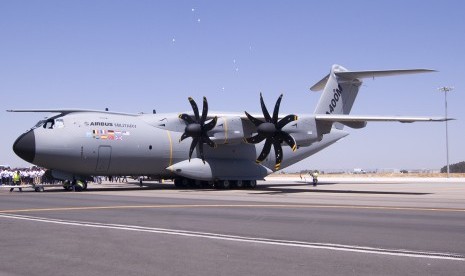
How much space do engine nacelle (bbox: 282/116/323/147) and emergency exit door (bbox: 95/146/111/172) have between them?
32.5ft

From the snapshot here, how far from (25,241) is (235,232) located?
165 inches

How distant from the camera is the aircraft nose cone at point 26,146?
28.1 m

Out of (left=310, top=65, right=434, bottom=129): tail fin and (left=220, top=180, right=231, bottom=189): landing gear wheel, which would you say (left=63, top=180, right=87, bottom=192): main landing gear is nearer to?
(left=220, top=180, right=231, bottom=189): landing gear wheel

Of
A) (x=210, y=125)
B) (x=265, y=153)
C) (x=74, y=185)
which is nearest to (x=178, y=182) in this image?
(x=210, y=125)

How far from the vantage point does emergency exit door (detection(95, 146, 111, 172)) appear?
30.0 meters

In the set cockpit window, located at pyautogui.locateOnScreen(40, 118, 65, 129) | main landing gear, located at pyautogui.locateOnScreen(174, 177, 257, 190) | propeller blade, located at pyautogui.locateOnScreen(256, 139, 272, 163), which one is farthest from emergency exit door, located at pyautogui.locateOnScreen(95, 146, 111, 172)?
propeller blade, located at pyautogui.locateOnScreen(256, 139, 272, 163)

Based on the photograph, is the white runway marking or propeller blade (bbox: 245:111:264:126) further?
propeller blade (bbox: 245:111:264:126)

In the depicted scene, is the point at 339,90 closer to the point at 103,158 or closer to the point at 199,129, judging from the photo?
the point at 199,129

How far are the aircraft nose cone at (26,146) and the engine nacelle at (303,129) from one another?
13.4m

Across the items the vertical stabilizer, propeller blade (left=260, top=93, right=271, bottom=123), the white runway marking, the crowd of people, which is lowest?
the white runway marking

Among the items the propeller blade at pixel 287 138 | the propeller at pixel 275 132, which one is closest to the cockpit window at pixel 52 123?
the propeller at pixel 275 132

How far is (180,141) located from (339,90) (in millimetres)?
12382

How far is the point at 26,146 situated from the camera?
28094 mm

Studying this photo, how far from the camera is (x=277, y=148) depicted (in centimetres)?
3011
